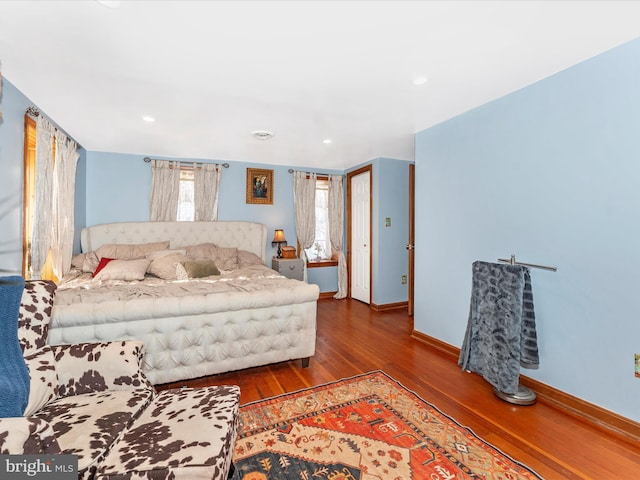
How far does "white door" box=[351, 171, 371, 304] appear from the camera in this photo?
16.8 ft

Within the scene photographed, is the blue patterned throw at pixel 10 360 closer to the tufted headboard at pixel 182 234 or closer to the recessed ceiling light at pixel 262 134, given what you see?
the recessed ceiling light at pixel 262 134

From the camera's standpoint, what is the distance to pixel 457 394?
2379 mm

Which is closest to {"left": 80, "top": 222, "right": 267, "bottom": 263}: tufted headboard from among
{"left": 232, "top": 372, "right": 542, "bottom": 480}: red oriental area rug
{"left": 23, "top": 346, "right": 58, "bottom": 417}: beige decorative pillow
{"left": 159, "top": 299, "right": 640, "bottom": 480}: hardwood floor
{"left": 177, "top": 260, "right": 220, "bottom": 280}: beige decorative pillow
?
{"left": 177, "top": 260, "right": 220, "bottom": 280}: beige decorative pillow

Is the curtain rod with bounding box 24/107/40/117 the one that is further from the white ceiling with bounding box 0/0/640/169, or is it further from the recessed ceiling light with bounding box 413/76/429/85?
the recessed ceiling light with bounding box 413/76/429/85

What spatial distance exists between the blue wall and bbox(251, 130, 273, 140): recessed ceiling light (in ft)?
6.68

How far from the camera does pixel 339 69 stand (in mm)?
2199

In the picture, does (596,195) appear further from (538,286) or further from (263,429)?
(263,429)

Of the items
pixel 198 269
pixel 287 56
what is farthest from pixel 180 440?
pixel 198 269

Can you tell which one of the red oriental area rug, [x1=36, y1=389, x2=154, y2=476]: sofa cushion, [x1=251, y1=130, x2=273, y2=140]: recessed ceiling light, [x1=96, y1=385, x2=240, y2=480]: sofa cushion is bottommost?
the red oriental area rug

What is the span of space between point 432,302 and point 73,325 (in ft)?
10.5

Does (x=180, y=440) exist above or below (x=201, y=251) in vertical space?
below

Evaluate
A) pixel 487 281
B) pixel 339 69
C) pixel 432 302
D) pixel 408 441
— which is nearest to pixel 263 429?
pixel 408 441

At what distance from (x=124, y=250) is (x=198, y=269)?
1233mm

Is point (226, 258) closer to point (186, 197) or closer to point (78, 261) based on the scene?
point (186, 197)
